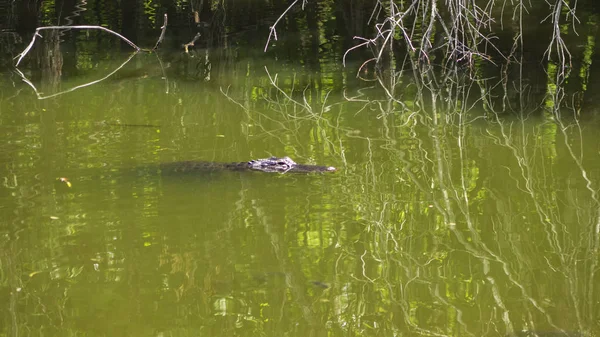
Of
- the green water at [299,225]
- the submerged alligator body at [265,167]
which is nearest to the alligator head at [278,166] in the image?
the submerged alligator body at [265,167]

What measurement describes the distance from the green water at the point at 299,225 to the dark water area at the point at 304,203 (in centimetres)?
2

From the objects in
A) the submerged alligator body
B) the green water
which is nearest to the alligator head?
the submerged alligator body

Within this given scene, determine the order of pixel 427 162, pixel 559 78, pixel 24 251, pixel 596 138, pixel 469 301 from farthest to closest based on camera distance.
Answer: pixel 559 78 → pixel 596 138 → pixel 427 162 → pixel 24 251 → pixel 469 301

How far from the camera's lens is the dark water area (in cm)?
461

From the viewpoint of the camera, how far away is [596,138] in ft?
25.3

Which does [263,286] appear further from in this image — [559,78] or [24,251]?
[559,78]

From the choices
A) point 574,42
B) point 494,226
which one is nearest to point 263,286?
point 494,226

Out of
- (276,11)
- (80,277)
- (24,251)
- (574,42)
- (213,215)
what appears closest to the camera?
(80,277)

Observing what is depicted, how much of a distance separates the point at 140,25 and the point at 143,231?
426 inches

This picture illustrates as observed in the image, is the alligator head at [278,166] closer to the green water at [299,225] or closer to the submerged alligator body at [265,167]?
the submerged alligator body at [265,167]

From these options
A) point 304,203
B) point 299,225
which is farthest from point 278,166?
point 299,225

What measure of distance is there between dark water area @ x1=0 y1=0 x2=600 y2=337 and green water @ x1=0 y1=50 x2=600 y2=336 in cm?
2

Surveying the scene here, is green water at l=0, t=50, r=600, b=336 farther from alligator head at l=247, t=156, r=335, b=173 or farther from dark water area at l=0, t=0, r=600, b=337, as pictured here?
alligator head at l=247, t=156, r=335, b=173

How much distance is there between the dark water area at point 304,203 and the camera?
4.61 meters
